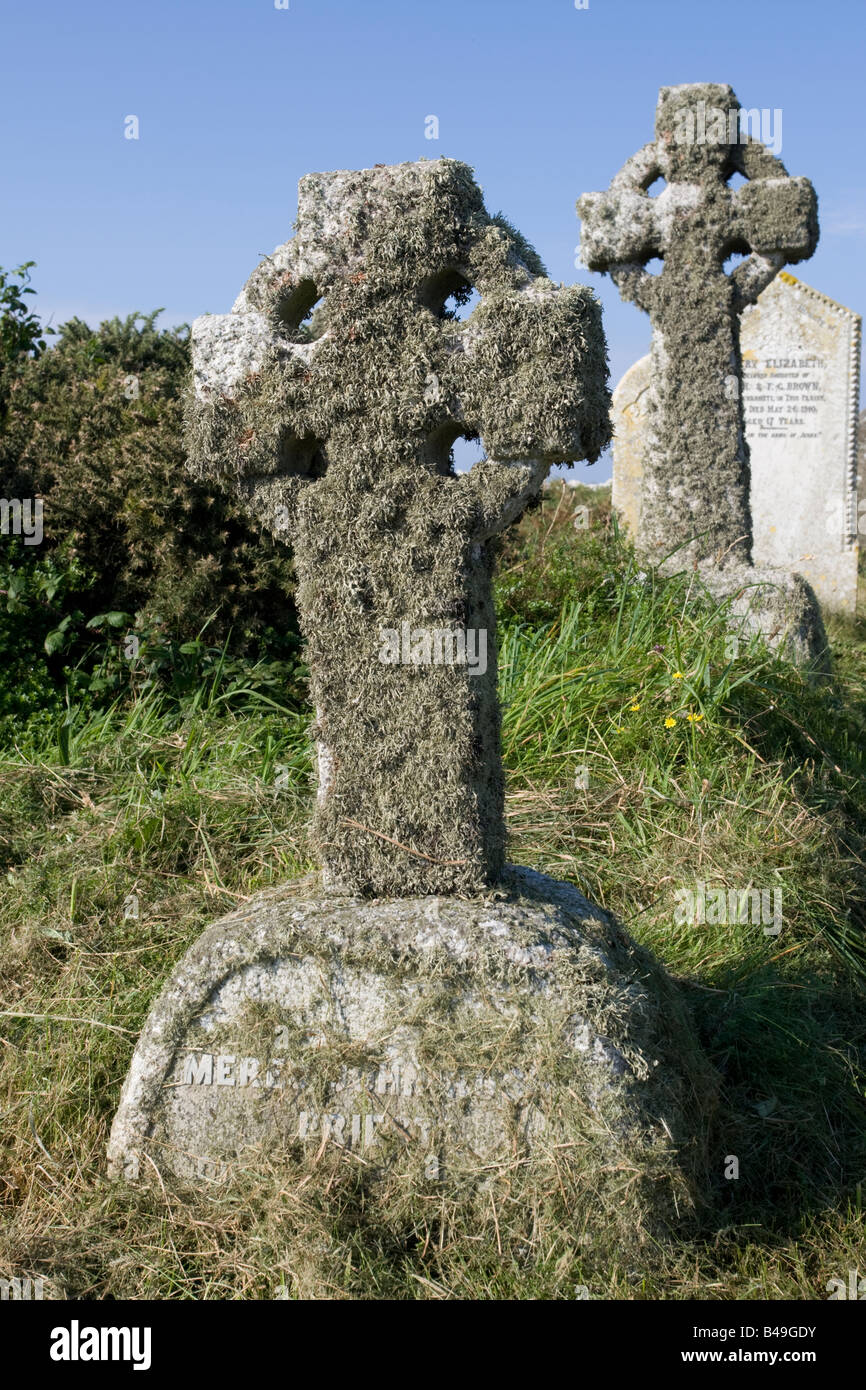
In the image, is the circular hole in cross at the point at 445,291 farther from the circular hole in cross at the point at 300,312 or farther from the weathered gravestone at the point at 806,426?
the weathered gravestone at the point at 806,426

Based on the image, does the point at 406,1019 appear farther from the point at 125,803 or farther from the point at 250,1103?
the point at 125,803

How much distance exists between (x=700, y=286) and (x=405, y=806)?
15.8 feet

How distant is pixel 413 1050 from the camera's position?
9.61 feet

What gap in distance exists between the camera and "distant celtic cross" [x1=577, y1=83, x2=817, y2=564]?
6.73 m

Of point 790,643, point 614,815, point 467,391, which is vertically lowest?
point 614,815

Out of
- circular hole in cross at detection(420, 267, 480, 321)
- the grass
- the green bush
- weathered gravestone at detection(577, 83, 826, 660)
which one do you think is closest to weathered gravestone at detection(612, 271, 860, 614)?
weathered gravestone at detection(577, 83, 826, 660)

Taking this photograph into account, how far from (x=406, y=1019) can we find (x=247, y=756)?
2.39 m

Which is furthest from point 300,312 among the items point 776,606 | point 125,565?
point 776,606

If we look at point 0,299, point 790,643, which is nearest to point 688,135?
point 790,643

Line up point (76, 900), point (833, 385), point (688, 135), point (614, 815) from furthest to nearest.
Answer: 1. point (833, 385)
2. point (688, 135)
3. point (614, 815)
4. point (76, 900)

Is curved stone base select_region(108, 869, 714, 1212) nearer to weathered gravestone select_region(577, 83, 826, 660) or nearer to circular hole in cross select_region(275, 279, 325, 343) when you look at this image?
circular hole in cross select_region(275, 279, 325, 343)

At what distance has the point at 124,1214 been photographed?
2994 mm

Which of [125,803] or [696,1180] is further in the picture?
[125,803]

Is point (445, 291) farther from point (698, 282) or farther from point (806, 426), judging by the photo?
point (806, 426)
